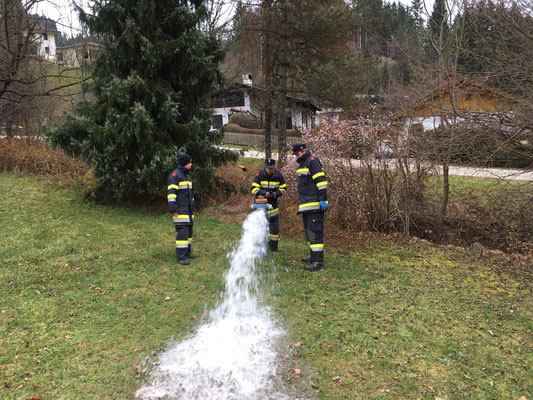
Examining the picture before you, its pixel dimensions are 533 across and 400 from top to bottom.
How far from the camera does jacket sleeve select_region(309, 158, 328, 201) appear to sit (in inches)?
270

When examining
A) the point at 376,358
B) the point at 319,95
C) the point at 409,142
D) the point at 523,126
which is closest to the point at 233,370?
the point at 376,358

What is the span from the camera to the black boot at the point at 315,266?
722cm

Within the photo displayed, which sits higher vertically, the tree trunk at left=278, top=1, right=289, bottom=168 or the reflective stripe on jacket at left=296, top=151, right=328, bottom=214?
the tree trunk at left=278, top=1, right=289, bottom=168

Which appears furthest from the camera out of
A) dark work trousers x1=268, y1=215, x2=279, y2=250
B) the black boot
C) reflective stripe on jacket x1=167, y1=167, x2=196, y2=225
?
dark work trousers x1=268, y1=215, x2=279, y2=250

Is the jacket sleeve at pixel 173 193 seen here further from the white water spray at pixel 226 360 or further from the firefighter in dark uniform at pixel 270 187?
the white water spray at pixel 226 360

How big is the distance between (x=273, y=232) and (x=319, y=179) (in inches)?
73.7

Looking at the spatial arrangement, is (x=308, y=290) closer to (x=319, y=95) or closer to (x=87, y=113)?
(x=87, y=113)

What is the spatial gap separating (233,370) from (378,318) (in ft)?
7.76

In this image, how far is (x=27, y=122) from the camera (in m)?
18.1

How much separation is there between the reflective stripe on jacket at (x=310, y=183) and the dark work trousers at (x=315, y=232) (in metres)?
0.14

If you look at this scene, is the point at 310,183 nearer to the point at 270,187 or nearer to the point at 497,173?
the point at 270,187

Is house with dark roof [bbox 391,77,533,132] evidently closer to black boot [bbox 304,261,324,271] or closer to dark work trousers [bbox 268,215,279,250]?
dark work trousers [bbox 268,215,279,250]

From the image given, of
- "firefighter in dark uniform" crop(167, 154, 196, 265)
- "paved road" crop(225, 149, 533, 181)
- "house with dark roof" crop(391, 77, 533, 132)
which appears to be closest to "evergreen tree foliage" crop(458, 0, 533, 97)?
"house with dark roof" crop(391, 77, 533, 132)

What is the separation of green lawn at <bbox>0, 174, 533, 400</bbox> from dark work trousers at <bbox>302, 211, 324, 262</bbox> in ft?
1.33
